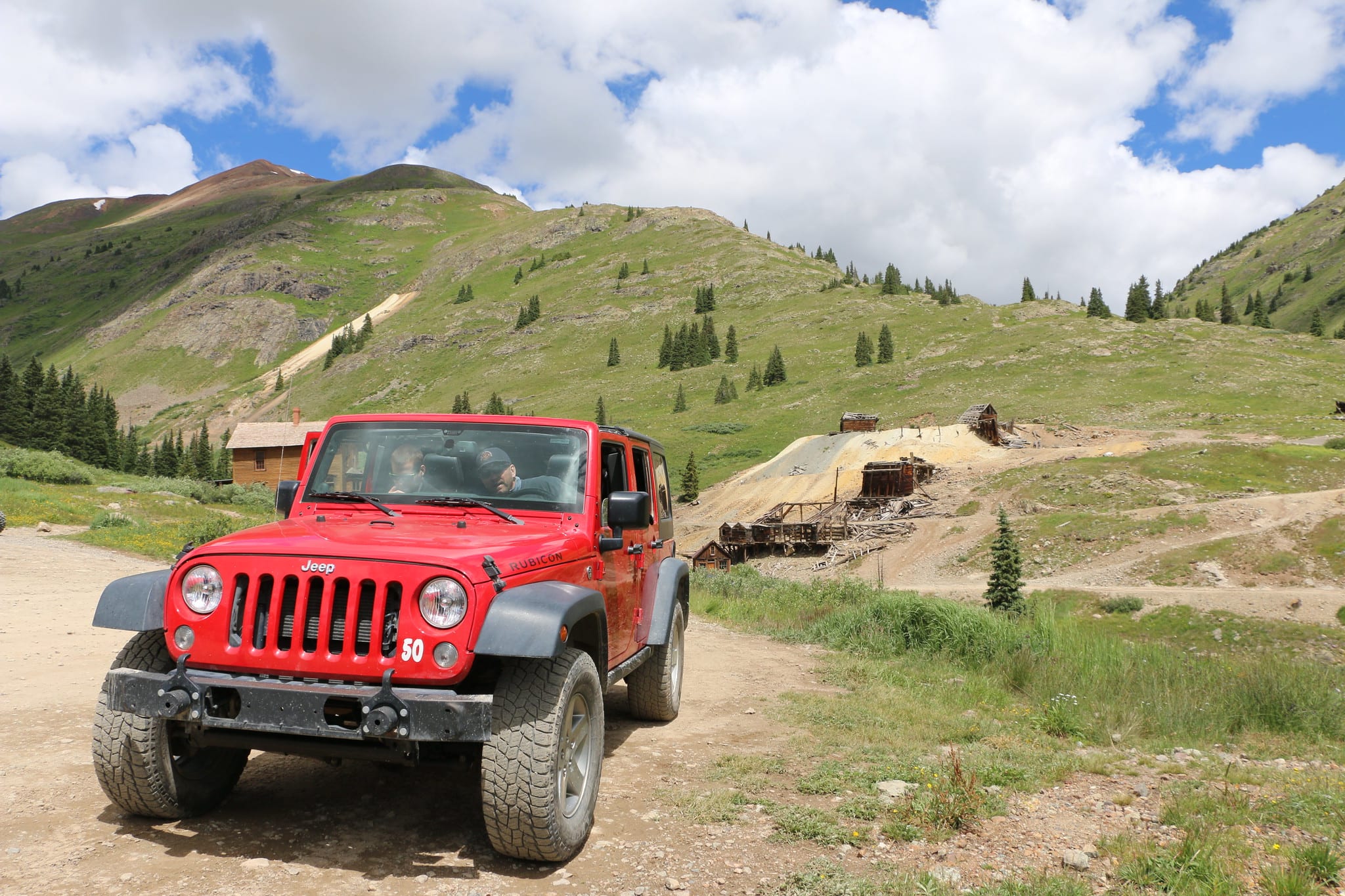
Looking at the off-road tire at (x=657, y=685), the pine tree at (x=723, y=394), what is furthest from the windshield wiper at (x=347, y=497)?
the pine tree at (x=723, y=394)

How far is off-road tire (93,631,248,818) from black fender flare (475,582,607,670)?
→ 6.14ft

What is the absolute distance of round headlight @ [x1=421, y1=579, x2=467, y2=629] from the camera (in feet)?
13.2

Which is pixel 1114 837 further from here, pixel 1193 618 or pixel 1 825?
pixel 1193 618

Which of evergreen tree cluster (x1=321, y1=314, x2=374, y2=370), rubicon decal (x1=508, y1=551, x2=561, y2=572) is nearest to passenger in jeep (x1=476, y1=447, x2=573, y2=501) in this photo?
rubicon decal (x1=508, y1=551, x2=561, y2=572)

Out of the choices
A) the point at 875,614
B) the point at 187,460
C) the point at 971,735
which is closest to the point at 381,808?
the point at 971,735

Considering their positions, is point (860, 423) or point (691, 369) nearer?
point (860, 423)

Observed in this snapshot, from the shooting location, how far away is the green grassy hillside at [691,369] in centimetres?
6969

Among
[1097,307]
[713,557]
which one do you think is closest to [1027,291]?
[1097,307]

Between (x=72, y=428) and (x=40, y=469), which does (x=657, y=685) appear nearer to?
(x=40, y=469)

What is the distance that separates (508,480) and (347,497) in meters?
1.09

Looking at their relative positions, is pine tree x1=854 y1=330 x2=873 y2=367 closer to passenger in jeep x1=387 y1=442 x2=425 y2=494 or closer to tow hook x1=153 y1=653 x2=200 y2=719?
passenger in jeep x1=387 y1=442 x2=425 y2=494

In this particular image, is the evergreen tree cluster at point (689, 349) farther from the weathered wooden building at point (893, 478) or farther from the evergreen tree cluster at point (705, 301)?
the weathered wooden building at point (893, 478)

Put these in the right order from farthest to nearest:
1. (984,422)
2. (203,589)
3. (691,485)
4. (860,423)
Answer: (860,423), (691,485), (984,422), (203,589)

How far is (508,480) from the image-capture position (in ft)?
18.6
